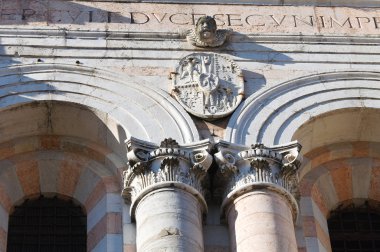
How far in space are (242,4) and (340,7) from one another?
1834mm

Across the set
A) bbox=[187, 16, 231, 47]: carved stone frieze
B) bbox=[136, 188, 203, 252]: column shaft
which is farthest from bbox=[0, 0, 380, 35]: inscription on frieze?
bbox=[136, 188, 203, 252]: column shaft

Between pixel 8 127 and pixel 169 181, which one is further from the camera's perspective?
pixel 8 127

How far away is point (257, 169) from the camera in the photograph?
59.2 ft

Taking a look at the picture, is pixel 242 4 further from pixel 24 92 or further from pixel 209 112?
pixel 24 92

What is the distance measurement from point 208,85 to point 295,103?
150cm

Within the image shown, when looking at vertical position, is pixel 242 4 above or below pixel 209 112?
above

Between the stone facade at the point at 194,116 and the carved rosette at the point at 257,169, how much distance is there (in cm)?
2

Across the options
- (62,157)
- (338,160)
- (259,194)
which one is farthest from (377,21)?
(62,157)

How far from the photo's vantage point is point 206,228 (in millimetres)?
18047

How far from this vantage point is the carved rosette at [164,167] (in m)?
17.8

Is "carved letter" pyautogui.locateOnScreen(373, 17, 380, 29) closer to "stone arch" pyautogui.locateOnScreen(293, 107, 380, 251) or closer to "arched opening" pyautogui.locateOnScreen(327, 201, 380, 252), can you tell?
"stone arch" pyautogui.locateOnScreen(293, 107, 380, 251)

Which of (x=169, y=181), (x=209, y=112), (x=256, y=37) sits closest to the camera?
(x=169, y=181)

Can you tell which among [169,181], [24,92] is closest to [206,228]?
[169,181]

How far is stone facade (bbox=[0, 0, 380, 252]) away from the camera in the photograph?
58.9ft
